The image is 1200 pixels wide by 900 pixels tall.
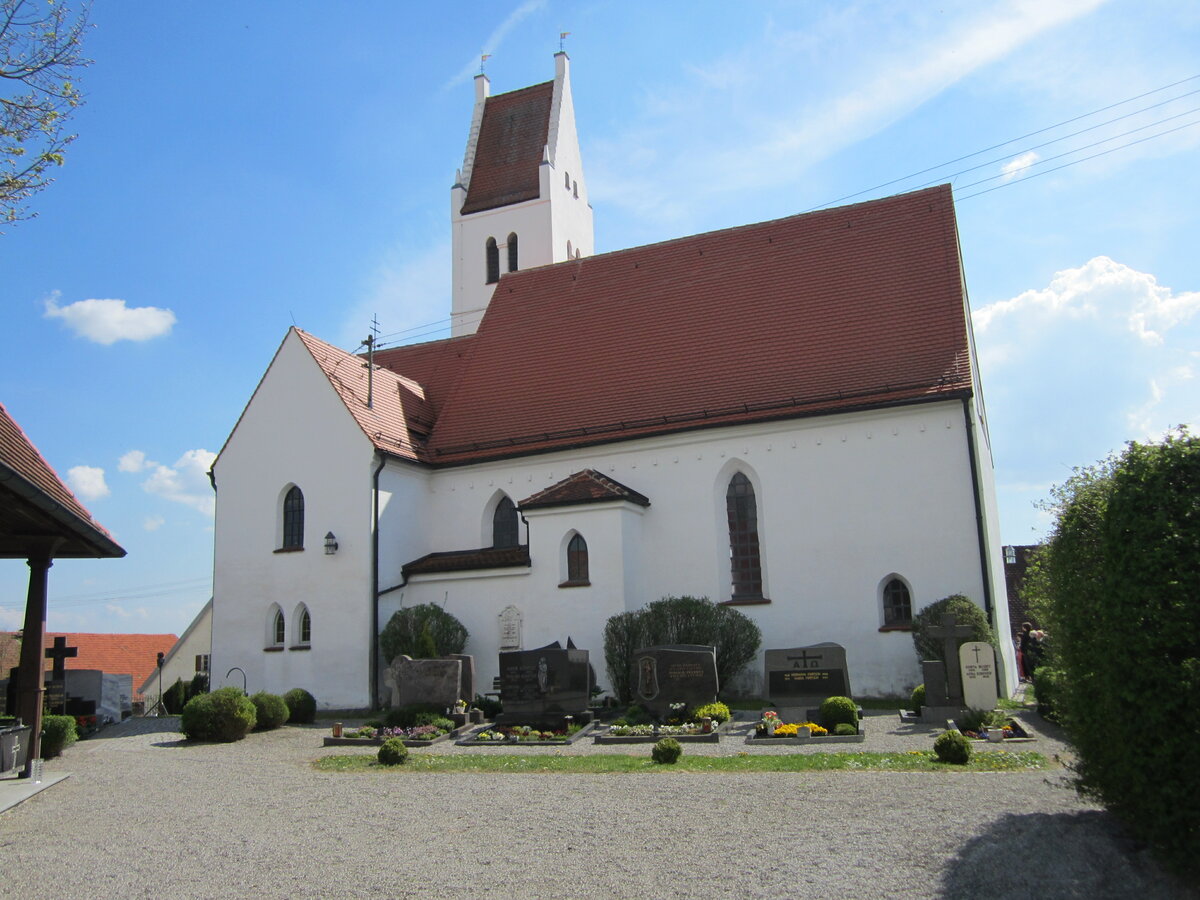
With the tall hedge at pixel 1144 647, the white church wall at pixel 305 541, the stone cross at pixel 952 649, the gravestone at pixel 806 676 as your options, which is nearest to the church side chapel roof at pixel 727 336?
the white church wall at pixel 305 541

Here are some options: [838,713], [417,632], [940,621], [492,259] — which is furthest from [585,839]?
[492,259]

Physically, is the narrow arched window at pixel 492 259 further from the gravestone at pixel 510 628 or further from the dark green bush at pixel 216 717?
the dark green bush at pixel 216 717

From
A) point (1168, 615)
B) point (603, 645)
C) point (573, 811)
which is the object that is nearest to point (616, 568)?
point (603, 645)

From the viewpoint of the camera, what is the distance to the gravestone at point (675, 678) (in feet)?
53.5

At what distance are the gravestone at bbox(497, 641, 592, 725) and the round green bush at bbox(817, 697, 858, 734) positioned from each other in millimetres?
4356

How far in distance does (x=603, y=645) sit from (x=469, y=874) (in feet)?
43.8

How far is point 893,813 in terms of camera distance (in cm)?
840

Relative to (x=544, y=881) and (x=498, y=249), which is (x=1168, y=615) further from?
(x=498, y=249)

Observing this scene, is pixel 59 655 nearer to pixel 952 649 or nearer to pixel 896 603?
pixel 896 603

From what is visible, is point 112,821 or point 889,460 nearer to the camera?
point 112,821

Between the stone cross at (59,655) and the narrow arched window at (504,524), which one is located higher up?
the narrow arched window at (504,524)

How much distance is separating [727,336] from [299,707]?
1277 centimetres

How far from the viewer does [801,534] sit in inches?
808

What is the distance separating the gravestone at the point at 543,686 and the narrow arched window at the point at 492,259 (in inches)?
947
